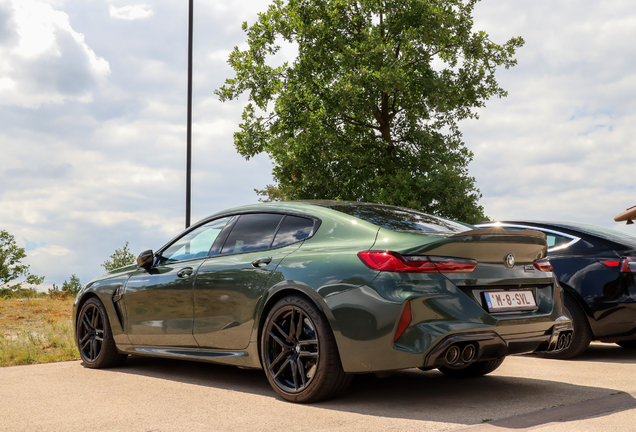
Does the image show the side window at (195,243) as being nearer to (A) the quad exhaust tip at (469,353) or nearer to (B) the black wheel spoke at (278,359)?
(B) the black wheel spoke at (278,359)

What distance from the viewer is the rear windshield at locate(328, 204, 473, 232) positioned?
4.47 m

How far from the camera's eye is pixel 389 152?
24.8 metres

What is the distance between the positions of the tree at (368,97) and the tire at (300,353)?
A: 17511 mm

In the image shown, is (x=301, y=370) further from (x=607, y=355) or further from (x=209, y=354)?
(x=607, y=355)

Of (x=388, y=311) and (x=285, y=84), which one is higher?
(x=285, y=84)

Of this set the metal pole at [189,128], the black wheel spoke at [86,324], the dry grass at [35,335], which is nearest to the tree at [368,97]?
the metal pole at [189,128]

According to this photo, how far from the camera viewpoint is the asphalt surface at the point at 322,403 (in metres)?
3.71

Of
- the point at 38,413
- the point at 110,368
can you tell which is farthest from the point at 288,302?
the point at 110,368

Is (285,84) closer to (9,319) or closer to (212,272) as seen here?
(9,319)

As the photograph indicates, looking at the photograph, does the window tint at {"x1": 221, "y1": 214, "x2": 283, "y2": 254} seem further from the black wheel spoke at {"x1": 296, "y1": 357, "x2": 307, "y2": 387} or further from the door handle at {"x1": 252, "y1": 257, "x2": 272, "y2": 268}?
the black wheel spoke at {"x1": 296, "y1": 357, "x2": 307, "y2": 387}

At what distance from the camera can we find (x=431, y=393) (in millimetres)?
4648

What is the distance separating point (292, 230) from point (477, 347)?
65.9 inches

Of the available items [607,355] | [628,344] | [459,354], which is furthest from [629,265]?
[459,354]

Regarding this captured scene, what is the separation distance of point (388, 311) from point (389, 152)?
21.2m
